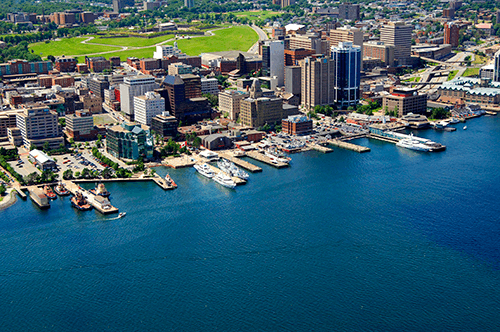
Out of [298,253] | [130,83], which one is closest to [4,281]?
[298,253]

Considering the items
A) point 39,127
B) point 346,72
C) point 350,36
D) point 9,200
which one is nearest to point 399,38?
point 350,36

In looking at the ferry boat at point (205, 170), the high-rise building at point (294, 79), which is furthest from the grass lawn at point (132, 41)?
the ferry boat at point (205, 170)

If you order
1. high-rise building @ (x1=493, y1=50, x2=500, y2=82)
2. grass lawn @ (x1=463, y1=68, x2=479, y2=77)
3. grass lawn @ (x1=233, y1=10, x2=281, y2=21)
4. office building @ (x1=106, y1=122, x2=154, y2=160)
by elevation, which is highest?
grass lawn @ (x1=233, y1=10, x2=281, y2=21)

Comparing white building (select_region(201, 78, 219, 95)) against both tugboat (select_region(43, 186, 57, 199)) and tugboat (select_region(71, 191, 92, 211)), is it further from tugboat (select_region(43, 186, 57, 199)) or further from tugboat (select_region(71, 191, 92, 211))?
tugboat (select_region(71, 191, 92, 211))

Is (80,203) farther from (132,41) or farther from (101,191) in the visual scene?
(132,41)

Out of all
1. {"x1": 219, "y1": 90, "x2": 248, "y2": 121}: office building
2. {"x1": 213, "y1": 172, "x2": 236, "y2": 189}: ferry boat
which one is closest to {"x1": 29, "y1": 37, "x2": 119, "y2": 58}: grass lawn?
{"x1": 219, "y1": 90, "x2": 248, "y2": 121}: office building

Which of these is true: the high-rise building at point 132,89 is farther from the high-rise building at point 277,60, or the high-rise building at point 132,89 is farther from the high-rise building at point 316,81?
the high-rise building at point 277,60

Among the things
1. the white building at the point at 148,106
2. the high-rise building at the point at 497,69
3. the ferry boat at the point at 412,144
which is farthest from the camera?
the high-rise building at the point at 497,69
